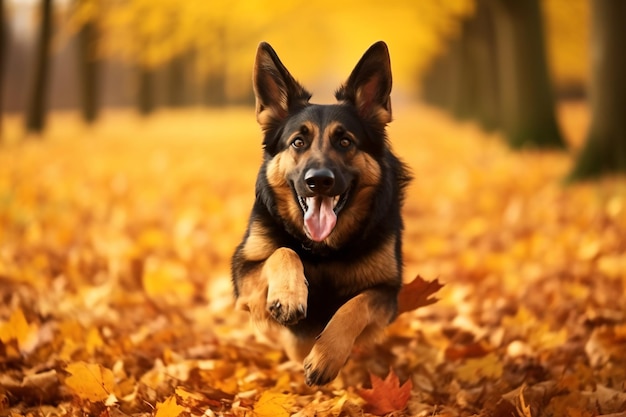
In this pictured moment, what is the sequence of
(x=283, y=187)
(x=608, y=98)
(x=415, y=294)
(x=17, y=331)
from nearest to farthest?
1. (x=283, y=187)
2. (x=17, y=331)
3. (x=415, y=294)
4. (x=608, y=98)

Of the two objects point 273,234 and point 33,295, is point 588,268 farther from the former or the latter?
point 33,295

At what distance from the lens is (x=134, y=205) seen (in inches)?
371

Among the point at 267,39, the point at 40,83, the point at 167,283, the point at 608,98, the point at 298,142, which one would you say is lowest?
the point at 167,283

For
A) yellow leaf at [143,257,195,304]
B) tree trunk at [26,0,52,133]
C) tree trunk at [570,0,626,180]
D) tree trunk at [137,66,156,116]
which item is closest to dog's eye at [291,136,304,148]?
yellow leaf at [143,257,195,304]

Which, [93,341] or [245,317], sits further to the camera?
[245,317]

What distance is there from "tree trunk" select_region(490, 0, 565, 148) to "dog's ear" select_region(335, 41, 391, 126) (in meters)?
11.7

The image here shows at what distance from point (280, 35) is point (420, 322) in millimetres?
28797

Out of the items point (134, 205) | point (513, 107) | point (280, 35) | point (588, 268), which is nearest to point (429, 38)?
point (280, 35)

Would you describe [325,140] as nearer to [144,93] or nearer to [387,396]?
[387,396]

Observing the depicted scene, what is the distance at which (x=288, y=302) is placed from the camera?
3283mm

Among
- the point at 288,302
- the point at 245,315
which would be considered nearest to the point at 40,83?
the point at 245,315

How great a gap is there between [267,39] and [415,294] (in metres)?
27.6

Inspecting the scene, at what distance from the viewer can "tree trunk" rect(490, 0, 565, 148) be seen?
14.6 m

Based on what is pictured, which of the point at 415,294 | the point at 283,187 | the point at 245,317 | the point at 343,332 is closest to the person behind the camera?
the point at 343,332
